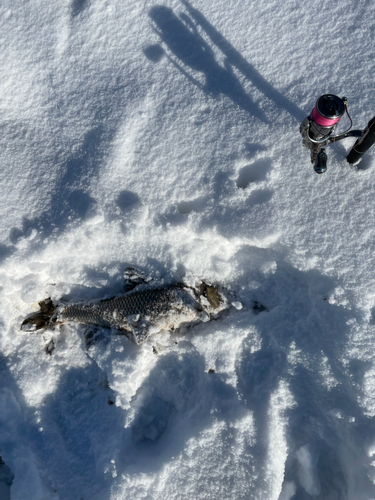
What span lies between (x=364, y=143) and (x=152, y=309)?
2349mm

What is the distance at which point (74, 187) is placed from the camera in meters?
2.91

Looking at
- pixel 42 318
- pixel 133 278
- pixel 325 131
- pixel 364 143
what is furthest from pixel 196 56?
pixel 42 318

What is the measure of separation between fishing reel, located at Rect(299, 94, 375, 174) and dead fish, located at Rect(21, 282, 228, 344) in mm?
1566

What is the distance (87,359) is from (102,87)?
2922 mm

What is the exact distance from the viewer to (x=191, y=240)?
9.35 feet

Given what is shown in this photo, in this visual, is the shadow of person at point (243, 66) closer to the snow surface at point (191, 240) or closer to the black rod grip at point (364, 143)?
the snow surface at point (191, 240)

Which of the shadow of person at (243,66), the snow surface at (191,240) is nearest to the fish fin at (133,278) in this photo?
the snow surface at (191,240)

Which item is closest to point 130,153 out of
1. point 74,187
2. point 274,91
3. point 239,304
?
point 74,187

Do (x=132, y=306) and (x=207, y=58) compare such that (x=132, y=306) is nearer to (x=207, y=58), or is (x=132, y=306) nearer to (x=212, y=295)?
(x=212, y=295)

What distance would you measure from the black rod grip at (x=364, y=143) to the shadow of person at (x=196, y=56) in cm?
87

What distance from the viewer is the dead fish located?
282 cm

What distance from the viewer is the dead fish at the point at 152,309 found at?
282 centimetres

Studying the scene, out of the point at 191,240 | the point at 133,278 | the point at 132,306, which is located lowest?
the point at 132,306

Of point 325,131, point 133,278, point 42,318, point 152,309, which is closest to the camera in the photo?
point 325,131
